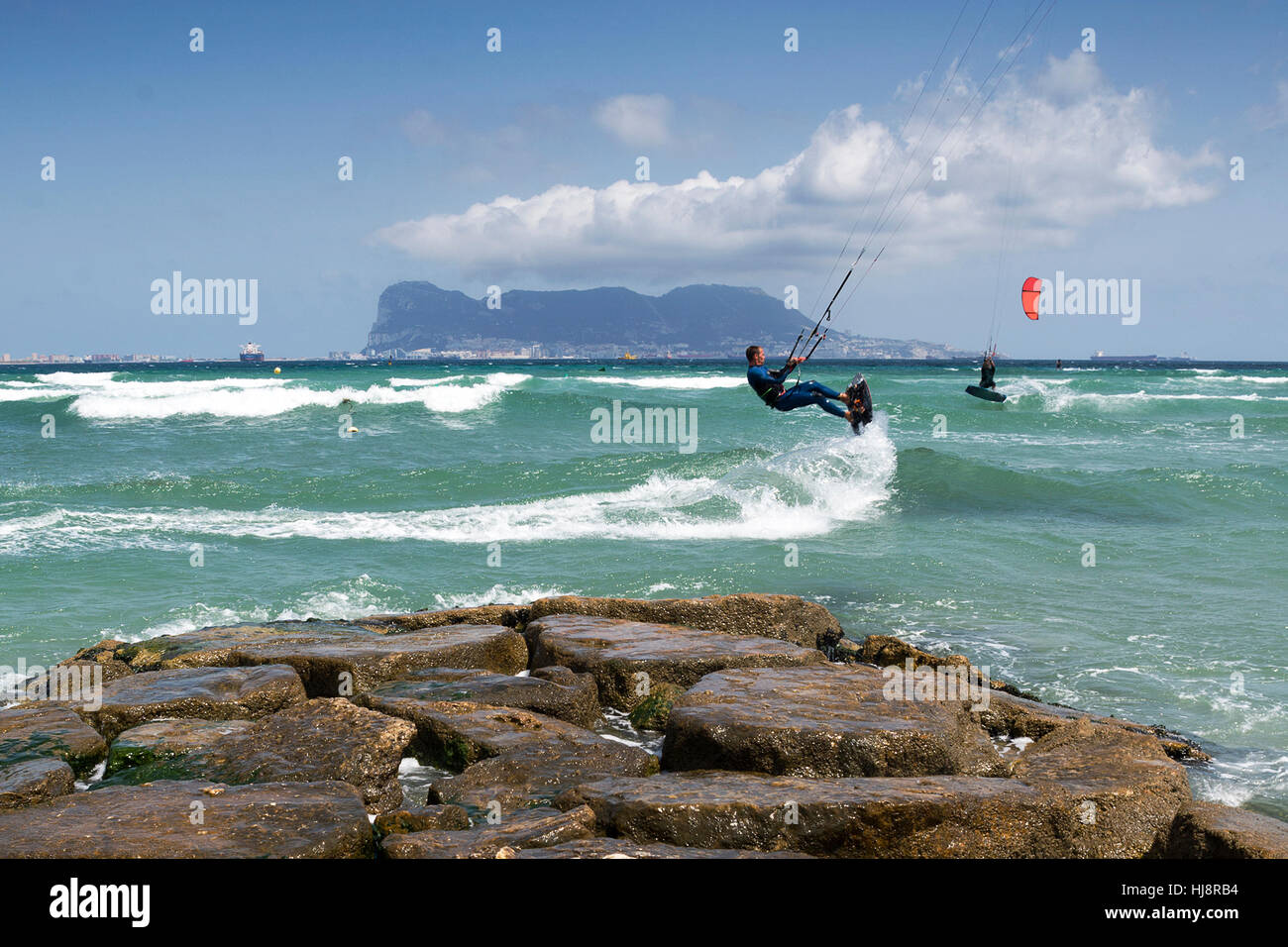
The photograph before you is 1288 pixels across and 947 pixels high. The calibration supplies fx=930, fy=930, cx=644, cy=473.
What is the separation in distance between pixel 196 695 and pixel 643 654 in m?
3.30

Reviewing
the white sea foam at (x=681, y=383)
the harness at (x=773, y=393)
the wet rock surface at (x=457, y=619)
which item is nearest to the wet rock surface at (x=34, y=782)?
the wet rock surface at (x=457, y=619)

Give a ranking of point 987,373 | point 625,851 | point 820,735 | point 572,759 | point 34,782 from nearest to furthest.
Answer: point 625,851 < point 34,782 < point 820,735 < point 572,759 < point 987,373

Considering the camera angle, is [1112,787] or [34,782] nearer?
[34,782]

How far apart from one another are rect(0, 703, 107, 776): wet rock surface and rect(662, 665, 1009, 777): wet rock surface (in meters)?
3.60

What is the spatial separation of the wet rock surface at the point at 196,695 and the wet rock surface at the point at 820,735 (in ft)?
9.75

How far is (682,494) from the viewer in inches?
773

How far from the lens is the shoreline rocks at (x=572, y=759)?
15.0 ft

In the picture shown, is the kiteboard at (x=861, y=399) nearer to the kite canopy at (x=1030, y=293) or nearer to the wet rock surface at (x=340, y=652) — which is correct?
the wet rock surface at (x=340, y=652)

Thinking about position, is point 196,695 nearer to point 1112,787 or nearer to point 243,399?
point 1112,787

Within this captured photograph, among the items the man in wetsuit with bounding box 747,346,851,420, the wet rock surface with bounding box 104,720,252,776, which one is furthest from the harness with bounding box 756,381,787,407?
the wet rock surface with bounding box 104,720,252,776

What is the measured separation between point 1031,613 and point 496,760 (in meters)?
8.16

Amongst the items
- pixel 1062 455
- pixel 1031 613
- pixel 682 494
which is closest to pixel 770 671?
pixel 1031 613

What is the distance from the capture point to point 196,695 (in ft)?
21.7

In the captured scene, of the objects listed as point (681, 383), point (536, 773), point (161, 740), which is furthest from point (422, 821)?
point (681, 383)
